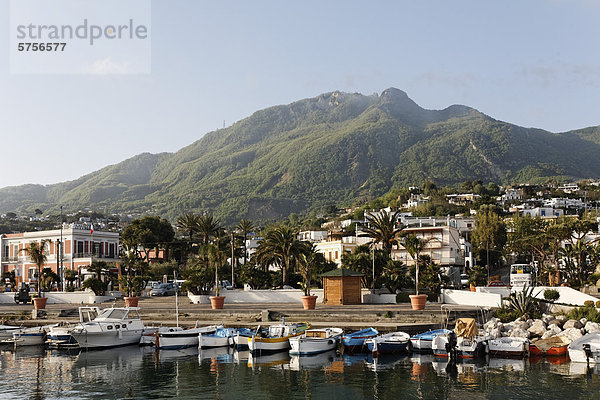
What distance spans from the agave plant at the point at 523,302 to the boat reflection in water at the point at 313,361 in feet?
48.1

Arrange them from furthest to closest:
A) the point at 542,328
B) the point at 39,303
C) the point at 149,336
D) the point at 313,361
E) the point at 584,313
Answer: the point at 39,303 < the point at 149,336 < the point at 584,313 < the point at 542,328 < the point at 313,361

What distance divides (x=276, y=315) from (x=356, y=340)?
8547 millimetres

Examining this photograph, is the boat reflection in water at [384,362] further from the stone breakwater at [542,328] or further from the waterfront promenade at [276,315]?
the stone breakwater at [542,328]

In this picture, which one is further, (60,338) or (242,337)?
(60,338)

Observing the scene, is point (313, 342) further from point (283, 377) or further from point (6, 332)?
point (6, 332)

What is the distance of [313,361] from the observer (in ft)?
107

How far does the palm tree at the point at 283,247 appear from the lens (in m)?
58.5

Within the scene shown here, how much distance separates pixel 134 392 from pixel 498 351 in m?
19.7

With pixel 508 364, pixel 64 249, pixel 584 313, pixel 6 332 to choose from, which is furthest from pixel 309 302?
pixel 64 249

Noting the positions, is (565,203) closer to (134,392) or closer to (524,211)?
(524,211)

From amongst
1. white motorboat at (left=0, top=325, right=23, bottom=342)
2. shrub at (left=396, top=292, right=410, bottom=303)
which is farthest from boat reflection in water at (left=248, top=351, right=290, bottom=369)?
white motorboat at (left=0, top=325, right=23, bottom=342)

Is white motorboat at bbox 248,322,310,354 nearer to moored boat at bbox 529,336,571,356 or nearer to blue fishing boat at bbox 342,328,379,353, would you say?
blue fishing boat at bbox 342,328,379,353

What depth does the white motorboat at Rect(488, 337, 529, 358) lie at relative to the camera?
1294 inches

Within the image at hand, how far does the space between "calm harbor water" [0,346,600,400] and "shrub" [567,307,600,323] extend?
734 centimetres
